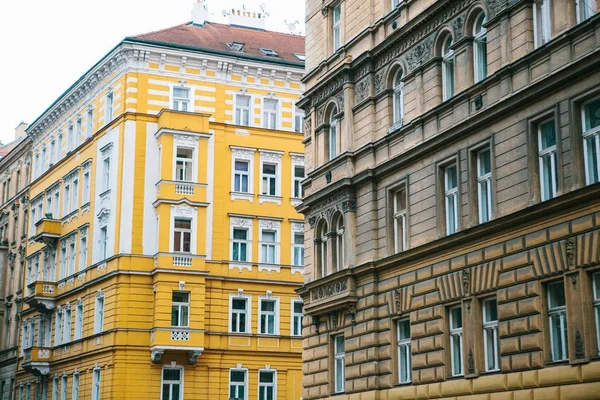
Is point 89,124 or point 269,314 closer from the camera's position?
point 269,314

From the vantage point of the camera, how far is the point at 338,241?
35.0 metres

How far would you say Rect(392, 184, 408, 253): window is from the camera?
102 feet

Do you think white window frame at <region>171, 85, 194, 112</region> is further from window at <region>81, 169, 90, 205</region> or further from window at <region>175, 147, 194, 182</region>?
window at <region>81, 169, 90, 205</region>

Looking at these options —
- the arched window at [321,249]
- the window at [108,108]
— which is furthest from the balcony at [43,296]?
the arched window at [321,249]

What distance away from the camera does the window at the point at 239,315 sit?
179ft

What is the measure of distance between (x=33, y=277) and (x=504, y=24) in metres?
47.9

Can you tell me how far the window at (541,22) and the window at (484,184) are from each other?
319cm

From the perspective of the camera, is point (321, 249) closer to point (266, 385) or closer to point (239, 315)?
point (239, 315)

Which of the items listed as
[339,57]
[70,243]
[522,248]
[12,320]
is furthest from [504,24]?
[12,320]

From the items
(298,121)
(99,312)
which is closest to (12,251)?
(99,312)

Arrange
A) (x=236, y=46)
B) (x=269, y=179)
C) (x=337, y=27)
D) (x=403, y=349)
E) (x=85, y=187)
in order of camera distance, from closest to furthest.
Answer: (x=403, y=349) < (x=337, y=27) < (x=269, y=179) < (x=236, y=46) < (x=85, y=187)

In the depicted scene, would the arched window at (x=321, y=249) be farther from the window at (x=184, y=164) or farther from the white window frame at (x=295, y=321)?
the white window frame at (x=295, y=321)

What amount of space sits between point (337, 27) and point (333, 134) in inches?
150

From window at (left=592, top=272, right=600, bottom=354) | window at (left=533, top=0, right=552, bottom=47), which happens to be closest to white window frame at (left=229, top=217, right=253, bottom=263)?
window at (left=533, top=0, right=552, bottom=47)
